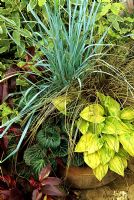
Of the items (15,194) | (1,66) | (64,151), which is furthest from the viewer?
(1,66)

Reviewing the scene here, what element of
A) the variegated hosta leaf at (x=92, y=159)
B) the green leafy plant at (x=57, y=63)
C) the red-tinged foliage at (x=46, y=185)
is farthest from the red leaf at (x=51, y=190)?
the green leafy plant at (x=57, y=63)

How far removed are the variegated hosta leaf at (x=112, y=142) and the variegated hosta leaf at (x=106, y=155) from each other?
30 millimetres

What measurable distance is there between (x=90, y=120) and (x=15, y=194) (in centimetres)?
58

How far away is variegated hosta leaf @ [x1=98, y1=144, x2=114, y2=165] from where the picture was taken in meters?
2.01

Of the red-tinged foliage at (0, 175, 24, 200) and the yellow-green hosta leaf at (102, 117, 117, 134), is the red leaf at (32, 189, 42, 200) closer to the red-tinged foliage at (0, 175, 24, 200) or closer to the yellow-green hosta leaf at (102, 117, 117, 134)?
the red-tinged foliage at (0, 175, 24, 200)

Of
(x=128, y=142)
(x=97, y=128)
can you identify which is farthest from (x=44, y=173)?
(x=128, y=142)

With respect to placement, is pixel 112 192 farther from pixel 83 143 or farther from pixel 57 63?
pixel 57 63

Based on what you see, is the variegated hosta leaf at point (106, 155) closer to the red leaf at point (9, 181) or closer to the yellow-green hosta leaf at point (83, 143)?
the yellow-green hosta leaf at point (83, 143)

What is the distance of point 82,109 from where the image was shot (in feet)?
6.84

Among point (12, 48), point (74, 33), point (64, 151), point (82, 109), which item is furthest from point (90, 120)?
point (12, 48)

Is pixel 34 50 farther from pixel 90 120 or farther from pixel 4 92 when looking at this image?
pixel 90 120

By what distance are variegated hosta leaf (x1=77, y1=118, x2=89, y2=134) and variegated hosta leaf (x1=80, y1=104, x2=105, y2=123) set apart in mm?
44

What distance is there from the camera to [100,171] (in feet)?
6.63

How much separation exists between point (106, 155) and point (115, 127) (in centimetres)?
17
